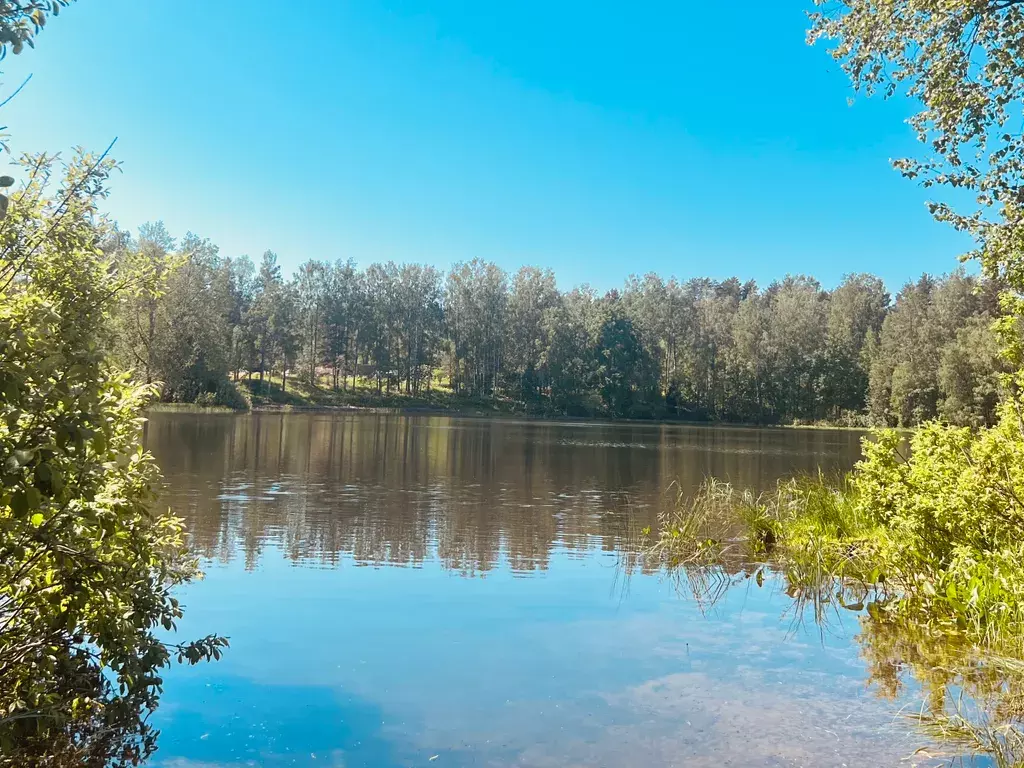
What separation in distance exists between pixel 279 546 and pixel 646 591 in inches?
246

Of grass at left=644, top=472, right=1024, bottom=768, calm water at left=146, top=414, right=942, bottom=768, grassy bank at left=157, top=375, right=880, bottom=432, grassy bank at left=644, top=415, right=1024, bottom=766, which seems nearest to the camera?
calm water at left=146, top=414, right=942, bottom=768

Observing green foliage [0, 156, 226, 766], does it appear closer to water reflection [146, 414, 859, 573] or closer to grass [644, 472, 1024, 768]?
grass [644, 472, 1024, 768]

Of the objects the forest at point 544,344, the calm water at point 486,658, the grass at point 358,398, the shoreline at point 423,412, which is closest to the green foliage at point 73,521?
the calm water at point 486,658

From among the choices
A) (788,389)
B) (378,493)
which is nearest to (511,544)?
(378,493)

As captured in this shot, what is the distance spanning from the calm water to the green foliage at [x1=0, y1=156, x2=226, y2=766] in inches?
25.7

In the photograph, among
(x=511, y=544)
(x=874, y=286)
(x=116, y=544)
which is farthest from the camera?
(x=874, y=286)

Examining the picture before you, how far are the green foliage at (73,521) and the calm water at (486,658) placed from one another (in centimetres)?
65

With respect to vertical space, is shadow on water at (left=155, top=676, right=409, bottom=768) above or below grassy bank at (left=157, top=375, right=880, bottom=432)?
below

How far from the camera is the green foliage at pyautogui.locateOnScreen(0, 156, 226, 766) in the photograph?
3637 millimetres

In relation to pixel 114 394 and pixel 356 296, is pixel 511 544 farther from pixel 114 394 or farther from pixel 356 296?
pixel 356 296

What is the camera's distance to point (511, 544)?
46.7ft

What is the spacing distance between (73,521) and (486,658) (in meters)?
4.42

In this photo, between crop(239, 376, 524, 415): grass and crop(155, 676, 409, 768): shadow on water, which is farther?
crop(239, 376, 524, 415): grass

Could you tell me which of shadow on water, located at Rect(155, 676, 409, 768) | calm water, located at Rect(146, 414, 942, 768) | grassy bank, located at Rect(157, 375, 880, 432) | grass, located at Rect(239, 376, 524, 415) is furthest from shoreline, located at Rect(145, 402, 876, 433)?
shadow on water, located at Rect(155, 676, 409, 768)
